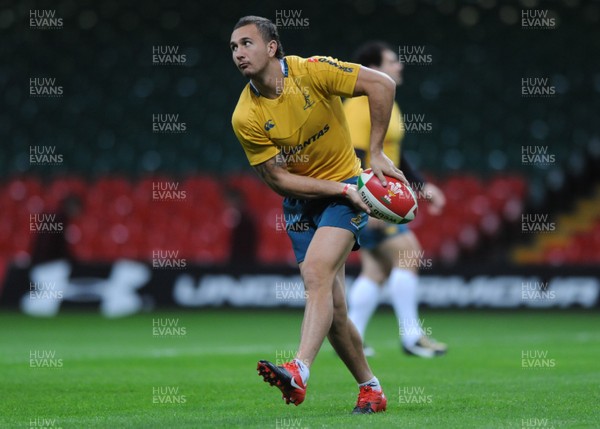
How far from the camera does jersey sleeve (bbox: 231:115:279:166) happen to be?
20.1ft

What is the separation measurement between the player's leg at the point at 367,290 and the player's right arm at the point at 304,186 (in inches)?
166

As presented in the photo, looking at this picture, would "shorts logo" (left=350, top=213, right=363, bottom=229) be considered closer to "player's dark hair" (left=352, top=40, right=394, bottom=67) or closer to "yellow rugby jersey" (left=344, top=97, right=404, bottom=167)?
"yellow rugby jersey" (left=344, top=97, right=404, bottom=167)

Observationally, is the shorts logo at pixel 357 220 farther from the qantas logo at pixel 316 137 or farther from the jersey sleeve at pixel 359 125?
the jersey sleeve at pixel 359 125

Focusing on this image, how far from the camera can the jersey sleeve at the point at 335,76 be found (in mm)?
6082

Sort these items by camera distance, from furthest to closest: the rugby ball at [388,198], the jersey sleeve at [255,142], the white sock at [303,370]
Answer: the jersey sleeve at [255,142] → the rugby ball at [388,198] → the white sock at [303,370]

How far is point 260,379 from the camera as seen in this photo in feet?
26.9

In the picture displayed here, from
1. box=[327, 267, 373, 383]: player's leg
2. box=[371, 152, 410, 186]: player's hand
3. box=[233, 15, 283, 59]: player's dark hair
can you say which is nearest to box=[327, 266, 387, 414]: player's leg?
box=[327, 267, 373, 383]: player's leg

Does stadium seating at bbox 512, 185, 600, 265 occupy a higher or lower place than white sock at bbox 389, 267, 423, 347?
lower

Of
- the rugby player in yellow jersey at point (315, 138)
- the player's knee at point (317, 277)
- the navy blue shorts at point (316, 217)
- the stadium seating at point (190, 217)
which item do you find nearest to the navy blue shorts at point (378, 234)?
the navy blue shorts at point (316, 217)

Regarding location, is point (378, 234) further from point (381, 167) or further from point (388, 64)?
point (381, 167)

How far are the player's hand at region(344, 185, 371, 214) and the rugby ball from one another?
0.06 feet

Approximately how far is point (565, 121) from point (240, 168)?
6.66 m

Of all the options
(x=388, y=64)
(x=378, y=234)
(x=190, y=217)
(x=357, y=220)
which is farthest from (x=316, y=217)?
(x=190, y=217)

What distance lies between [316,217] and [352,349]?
784 mm
